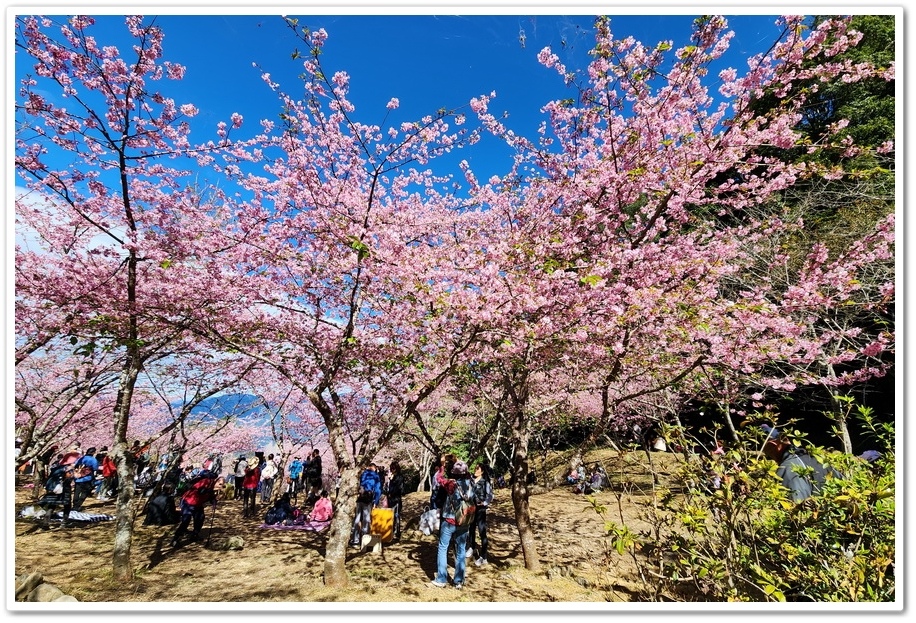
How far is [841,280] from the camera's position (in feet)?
14.8


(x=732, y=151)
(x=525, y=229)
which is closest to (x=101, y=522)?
(x=525, y=229)

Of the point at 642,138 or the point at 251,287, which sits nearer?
the point at 642,138

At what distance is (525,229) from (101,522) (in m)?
10.8

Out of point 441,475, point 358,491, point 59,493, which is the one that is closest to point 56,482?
point 59,493

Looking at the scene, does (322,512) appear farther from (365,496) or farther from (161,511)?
(161,511)

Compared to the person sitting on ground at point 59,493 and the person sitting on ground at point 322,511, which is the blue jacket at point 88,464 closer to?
the person sitting on ground at point 59,493

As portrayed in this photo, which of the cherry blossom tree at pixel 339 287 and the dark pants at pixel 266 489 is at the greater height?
the cherry blossom tree at pixel 339 287

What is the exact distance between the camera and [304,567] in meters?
5.86

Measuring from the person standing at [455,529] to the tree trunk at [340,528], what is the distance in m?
1.17

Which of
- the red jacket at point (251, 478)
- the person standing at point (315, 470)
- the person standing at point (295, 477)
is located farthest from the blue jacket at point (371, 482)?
the person standing at point (295, 477)

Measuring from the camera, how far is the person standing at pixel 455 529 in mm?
5027

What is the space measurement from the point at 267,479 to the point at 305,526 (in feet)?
16.2
